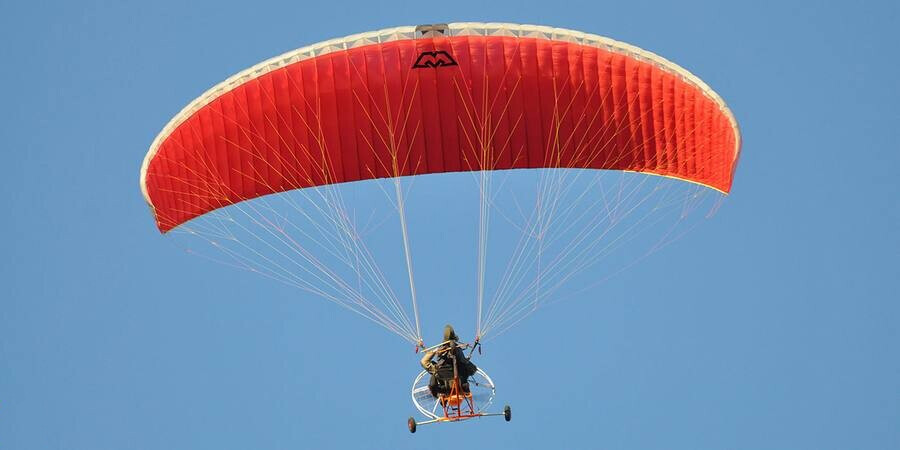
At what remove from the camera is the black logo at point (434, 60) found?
2781 centimetres

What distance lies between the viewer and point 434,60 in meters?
27.9

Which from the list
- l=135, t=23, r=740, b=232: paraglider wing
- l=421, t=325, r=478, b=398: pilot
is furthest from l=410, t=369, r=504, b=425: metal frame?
l=135, t=23, r=740, b=232: paraglider wing

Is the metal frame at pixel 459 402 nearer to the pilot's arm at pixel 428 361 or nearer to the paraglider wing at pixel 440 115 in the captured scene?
the pilot's arm at pixel 428 361

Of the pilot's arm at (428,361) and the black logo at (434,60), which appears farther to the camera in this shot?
the black logo at (434,60)

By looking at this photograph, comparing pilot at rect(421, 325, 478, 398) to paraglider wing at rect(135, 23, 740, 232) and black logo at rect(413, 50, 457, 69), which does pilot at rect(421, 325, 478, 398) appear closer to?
paraglider wing at rect(135, 23, 740, 232)

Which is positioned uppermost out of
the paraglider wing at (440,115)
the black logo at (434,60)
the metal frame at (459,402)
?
the black logo at (434,60)

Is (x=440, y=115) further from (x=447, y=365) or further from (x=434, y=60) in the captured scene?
(x=447, y=365)

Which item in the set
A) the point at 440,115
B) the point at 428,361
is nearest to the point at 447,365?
the point at 428,361

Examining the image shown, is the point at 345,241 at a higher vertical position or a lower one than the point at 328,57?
lower

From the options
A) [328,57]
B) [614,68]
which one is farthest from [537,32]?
[328,57]

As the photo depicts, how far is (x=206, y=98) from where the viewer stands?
2808cm

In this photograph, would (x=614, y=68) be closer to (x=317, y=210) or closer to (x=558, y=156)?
(x=558, y=156)

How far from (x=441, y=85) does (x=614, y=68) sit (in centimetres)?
246

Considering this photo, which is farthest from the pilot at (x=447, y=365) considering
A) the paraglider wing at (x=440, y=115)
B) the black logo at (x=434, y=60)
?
the black logo at (x=434, y=60)
